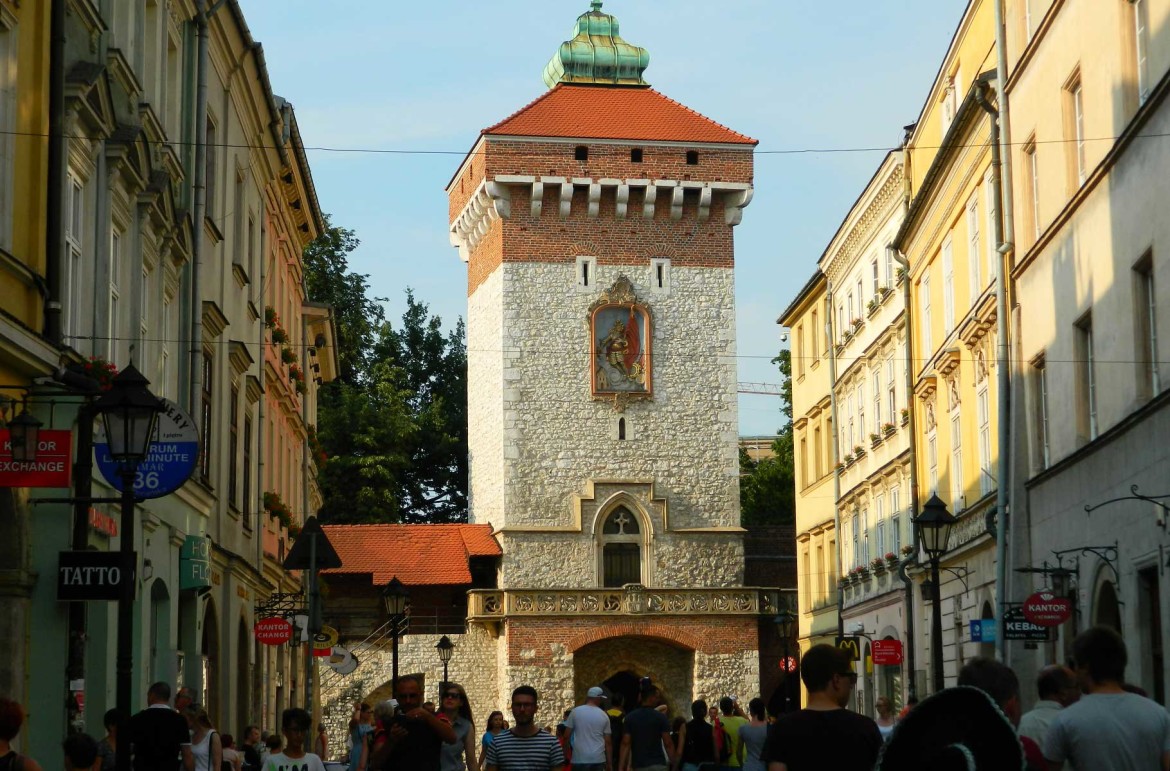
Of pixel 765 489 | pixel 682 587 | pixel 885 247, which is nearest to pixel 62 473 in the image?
pixel 885 247

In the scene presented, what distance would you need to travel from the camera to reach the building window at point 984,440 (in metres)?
28.1

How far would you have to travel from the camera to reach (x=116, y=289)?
17.2 meters

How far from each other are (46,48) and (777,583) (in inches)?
1772

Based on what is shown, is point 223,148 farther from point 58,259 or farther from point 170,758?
point 170,758

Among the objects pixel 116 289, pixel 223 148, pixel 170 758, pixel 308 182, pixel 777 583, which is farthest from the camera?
pixel 777 583

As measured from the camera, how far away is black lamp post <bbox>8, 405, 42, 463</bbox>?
12.2 meters

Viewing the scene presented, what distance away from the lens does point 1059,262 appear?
22297 mm

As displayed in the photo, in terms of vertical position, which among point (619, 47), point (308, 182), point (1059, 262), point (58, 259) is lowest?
point (58, 259)

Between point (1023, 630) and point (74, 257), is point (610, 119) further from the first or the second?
point (74, 257)

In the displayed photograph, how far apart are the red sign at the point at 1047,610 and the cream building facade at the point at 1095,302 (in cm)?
50

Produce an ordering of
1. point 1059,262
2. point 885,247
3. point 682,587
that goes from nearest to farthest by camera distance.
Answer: point 1059,262, point 885,247, point 682,587

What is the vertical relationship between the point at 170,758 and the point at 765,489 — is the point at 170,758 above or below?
below

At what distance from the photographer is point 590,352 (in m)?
53.2

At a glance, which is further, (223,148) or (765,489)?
(765,489)
